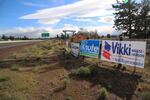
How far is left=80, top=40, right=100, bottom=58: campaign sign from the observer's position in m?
17.7

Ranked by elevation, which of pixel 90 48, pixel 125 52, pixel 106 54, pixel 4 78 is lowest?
pixel 4 78

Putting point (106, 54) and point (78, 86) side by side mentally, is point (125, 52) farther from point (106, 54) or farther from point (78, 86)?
point (78, 86)

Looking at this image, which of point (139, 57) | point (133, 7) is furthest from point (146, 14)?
point (139, 57)

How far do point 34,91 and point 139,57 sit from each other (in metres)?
5.35

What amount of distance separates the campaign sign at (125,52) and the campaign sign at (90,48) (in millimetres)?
1074

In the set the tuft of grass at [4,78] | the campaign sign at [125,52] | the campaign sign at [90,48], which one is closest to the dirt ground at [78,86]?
the tuft of grass at [4,78]

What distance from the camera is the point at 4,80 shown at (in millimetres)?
12844

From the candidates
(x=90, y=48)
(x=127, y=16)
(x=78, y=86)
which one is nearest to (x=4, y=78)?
(x=78, y=86)

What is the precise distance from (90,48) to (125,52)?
5490mm

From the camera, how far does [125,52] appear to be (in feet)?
45.8

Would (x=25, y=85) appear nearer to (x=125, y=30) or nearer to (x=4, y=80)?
(x=4, y=80)

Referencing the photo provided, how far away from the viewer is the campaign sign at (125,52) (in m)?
12.8

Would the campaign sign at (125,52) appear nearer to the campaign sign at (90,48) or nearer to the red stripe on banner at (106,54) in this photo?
the red stripe on banner at (106,54)

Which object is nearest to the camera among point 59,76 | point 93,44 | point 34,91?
point 34,91
